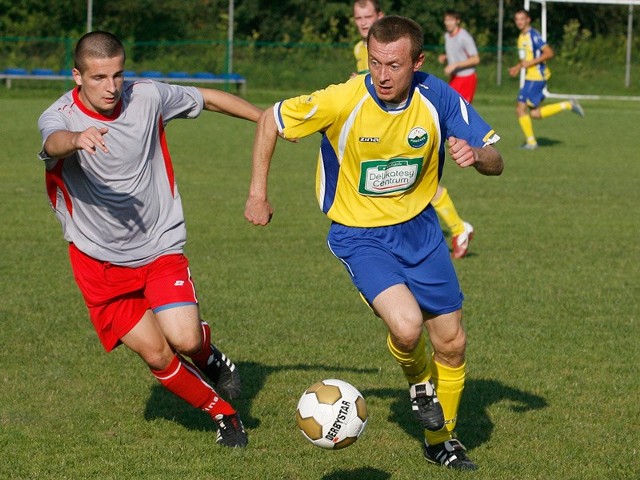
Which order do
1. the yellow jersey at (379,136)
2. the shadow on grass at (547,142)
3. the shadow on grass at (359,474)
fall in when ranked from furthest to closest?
the shadow on grass at (547,142)
the yellow jersey at (379,136)
the shadow on grass at (359,474)

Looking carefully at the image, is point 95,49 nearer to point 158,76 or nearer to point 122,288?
point 122,288

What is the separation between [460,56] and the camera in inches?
692

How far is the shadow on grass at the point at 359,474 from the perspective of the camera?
4.66 metres

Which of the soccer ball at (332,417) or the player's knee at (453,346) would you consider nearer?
the soccer ball at (332,417)

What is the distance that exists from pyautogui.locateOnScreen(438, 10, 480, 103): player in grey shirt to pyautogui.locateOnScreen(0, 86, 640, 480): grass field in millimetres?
4108

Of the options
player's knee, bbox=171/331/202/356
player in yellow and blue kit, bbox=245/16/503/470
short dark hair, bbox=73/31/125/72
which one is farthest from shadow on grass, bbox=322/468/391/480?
short dark hair, bbox=73/31/125/72

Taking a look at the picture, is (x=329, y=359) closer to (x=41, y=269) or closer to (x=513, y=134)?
(x=41, y=269)

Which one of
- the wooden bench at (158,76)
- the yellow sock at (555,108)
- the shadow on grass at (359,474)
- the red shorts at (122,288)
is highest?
the red shorts at (122,288)

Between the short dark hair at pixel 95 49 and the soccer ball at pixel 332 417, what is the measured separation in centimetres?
174

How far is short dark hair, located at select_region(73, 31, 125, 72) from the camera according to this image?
4914mm

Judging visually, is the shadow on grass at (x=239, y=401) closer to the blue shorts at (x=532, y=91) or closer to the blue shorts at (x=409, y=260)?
the blue shorts at (x=409, y=260)

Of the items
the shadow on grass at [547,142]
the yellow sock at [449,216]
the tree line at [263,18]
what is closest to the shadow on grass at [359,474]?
the yellow sock at [449,216]

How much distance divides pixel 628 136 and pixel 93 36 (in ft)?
61.2

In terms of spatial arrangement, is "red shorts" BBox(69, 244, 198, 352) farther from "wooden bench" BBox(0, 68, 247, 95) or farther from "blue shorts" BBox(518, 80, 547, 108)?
"wooden bench" BBox(0, 68, 247, 95)
